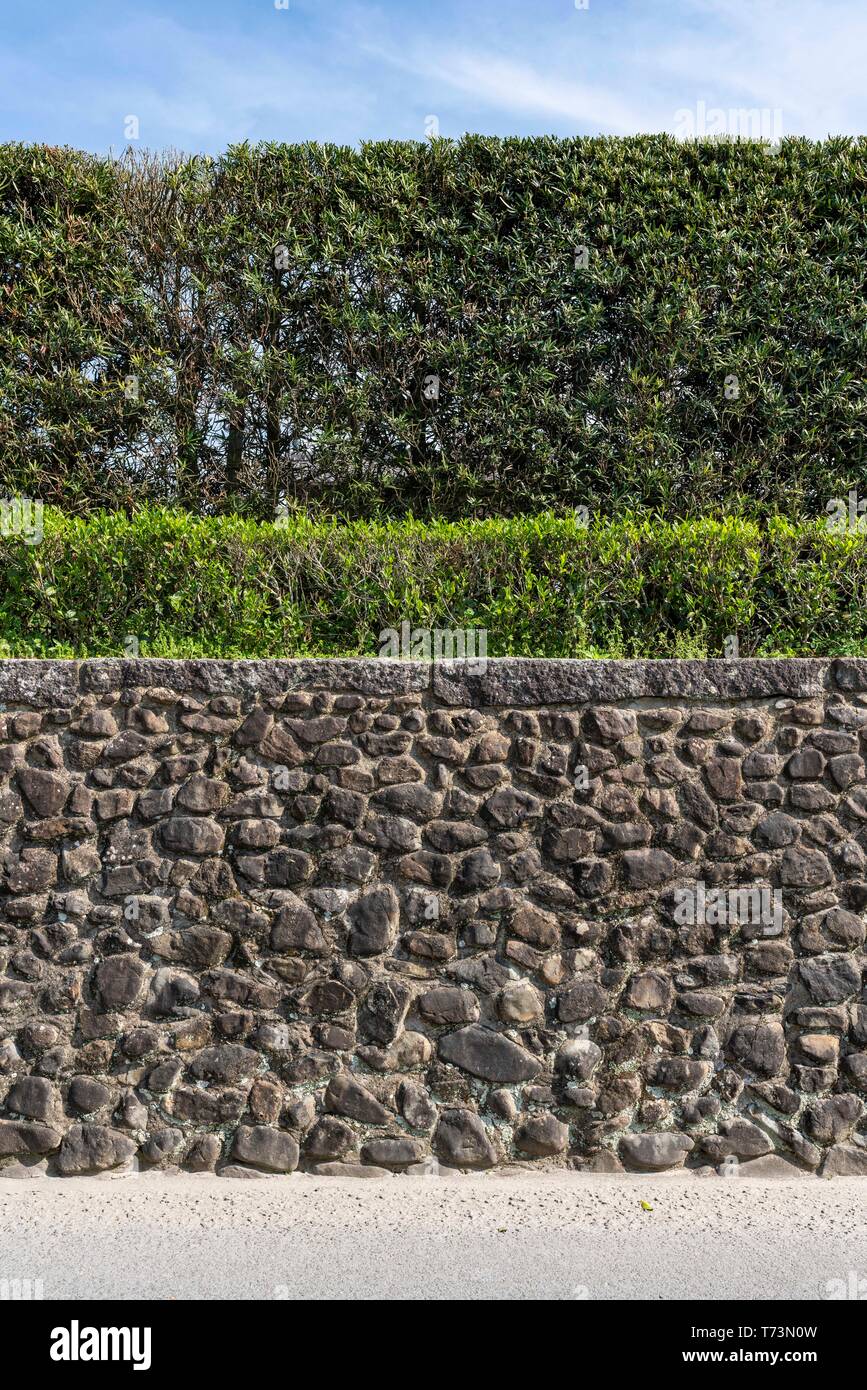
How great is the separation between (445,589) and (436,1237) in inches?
127

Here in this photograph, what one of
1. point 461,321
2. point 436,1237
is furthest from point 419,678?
point 461,321

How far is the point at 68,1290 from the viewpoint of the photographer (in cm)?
405

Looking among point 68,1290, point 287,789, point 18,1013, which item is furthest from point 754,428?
point 68,1290

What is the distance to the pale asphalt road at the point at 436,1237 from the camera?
161 inches

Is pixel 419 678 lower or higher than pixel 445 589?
lower

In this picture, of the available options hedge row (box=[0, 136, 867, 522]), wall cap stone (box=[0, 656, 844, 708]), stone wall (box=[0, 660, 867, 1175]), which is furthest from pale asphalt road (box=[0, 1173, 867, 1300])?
hedge row (box=[0, 136, 867, 522])

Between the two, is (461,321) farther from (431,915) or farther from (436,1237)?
(436,1237)

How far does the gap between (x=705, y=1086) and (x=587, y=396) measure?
502cm

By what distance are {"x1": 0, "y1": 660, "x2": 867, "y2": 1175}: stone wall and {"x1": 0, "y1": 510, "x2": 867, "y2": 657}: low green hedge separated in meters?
0.73

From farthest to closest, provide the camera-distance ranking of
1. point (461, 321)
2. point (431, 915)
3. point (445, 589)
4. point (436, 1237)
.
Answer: point (461, 321) → point (445, 589) → point (431, 915) → point (436, 1237)

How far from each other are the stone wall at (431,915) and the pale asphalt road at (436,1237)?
16 centimetres

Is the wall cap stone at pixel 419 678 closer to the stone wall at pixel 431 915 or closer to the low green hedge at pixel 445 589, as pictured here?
the stone wall at pixel 431 915

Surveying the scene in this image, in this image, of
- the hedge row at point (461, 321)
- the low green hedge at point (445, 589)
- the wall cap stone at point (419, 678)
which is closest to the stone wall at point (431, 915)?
the wall cap stone at point (419, 678)

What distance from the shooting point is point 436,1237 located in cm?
448
